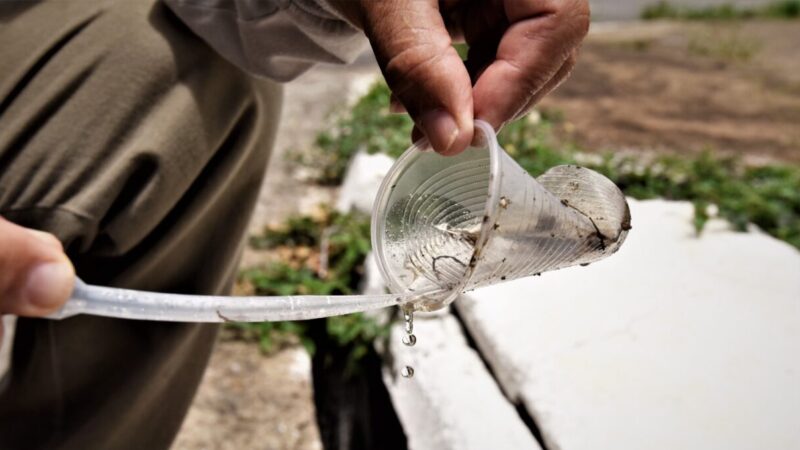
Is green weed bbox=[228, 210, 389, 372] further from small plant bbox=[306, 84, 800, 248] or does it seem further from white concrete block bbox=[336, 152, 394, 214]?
small plant bbox=[306, 84, 800, 248]

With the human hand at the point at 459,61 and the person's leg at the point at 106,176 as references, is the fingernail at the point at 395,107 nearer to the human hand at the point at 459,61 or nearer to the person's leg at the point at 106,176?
the human hand at the point at 459,61

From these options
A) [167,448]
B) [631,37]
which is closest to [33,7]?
[167,448]

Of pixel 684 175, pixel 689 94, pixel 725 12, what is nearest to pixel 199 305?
pixel 684 175

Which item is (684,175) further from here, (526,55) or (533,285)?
(526,55)

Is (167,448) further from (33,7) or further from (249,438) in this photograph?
(33,7)

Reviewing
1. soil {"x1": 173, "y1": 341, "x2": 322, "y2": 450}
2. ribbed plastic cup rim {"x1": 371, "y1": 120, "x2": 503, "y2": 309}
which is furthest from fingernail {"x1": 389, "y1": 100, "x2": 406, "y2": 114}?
soil {"x1": 173, "y1": 341, "x2": 322, "y2": 450}


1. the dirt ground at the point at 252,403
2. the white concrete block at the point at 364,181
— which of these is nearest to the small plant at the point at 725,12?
the white concrete block at the point at 364,181

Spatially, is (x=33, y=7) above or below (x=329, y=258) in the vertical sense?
above
